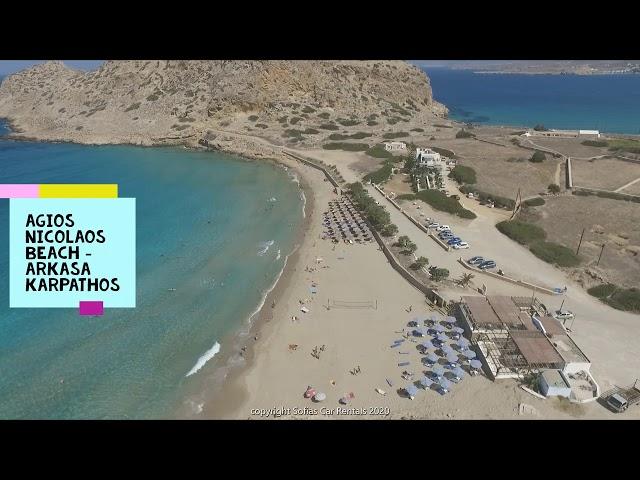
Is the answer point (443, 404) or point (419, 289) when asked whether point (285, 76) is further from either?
point (443, 404)

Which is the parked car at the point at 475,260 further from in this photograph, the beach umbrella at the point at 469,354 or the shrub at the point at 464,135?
the shrub at the point at 464,135

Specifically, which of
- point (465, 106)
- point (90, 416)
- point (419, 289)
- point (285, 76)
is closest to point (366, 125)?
point (285, 76)

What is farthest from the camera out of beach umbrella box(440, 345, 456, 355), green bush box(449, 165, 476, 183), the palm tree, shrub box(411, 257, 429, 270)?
green bush box(449, 165, 476, 183)

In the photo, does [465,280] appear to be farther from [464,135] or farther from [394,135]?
[464,135]

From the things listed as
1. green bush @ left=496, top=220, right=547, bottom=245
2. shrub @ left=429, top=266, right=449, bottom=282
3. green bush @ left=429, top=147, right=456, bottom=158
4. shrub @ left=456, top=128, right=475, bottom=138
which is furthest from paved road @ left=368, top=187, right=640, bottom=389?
shrub @ left=456, top=128, right=475, bottom=138

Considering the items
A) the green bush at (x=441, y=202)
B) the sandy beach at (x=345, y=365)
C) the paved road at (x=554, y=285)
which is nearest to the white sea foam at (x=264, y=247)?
the sandy beach at (x=345, y=365)

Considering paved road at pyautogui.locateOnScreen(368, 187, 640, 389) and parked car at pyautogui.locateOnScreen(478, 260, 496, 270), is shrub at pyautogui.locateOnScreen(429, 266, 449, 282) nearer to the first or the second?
paved road at pyautogui.locateOnScreen(368, 187, 640, 389)
